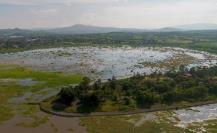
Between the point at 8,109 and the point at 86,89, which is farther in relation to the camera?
the point at 86,89

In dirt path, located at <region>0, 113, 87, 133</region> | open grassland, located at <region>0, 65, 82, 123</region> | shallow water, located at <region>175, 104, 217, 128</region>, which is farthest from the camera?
open grassland, located at <region>0, 65, 82, 123</region>

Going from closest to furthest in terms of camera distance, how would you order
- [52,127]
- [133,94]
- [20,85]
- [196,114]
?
[52,127] → [196,114] → [133,94] → [20,85]

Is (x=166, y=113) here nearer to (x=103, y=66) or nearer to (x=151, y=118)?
(x=151, y=118)

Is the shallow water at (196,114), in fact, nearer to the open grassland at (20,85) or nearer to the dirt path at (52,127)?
the dirt path at (52,127)

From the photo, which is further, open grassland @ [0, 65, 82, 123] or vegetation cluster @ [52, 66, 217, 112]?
vegetation cluster @ [52, 66, 217, 112]

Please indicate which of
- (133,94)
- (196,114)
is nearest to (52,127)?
(133,94)

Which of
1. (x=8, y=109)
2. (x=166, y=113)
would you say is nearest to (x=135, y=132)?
(x=166, y=113)

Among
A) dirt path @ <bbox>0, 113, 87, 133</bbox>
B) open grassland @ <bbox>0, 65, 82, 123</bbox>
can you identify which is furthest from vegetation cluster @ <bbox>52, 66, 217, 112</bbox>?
open grassland @ <bbox>0, 65, 82, 123</bbox>

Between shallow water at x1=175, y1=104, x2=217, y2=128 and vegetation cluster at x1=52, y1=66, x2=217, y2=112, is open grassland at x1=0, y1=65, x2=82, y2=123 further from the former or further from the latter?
shallow water at x1=175, y1=104, x2=217, y2=128

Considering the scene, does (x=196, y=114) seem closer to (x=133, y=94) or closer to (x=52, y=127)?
(x=133, y=94)

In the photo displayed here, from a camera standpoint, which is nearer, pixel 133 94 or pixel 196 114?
pixel 196 114

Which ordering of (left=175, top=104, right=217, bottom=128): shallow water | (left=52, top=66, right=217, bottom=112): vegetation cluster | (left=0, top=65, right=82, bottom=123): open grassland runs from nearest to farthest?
(left=175, top=104, right=217, bottom=128): shallow water, (left=0, top=65, right=82, bottom=123): open grassland, (left=52, top=66, right=217, bottom=112): vegetation cluster
